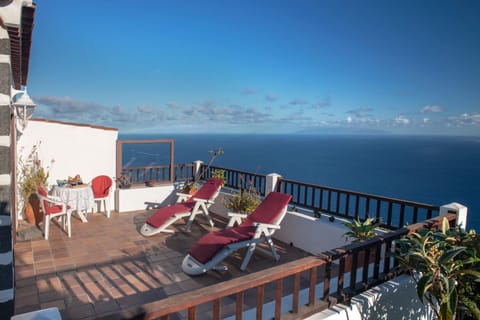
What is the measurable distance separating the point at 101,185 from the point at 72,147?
1025 millimetres

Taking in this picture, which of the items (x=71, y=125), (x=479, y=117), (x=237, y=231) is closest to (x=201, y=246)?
(x=237, y=231)

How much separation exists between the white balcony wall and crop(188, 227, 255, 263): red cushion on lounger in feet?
12.5

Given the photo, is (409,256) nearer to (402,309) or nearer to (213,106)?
(402,309)

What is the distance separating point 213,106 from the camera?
201ft

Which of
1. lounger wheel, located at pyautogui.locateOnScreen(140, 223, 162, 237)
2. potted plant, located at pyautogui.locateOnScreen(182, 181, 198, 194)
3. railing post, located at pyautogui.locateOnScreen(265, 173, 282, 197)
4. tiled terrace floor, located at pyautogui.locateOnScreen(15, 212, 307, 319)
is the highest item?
railing post, located at pyautogui.locateOnScreen(265, 173, 282, 197)

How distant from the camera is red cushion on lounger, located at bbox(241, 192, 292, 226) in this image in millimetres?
4724

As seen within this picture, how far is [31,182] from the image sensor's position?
5.93 meters

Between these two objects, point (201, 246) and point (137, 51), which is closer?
point (201, 246)

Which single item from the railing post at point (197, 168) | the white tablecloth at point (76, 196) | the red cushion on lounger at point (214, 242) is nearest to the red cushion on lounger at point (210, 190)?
the red cushion on lounger at point (214, 242)

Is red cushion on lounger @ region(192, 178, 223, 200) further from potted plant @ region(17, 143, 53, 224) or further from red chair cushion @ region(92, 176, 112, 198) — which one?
potted plant @ region(17, 143, 53, 224)

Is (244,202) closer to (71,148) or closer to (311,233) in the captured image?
(311,233)

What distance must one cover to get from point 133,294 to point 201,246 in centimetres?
103

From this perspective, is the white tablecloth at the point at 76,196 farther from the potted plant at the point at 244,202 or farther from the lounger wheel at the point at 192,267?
the lounger wheel at the point at 192,267

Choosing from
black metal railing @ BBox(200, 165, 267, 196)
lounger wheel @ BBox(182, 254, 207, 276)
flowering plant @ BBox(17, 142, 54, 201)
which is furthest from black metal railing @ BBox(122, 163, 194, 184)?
lounger wheel @ BBox(182, 254, 207, 276)
